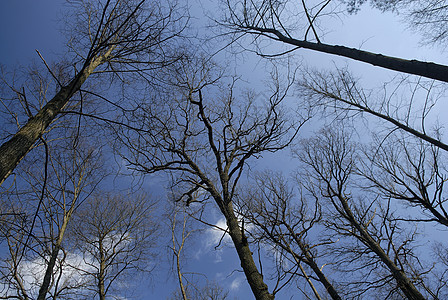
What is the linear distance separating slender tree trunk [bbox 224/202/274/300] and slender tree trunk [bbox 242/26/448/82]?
8.73 feet

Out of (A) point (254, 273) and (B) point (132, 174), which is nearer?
(A) point (254, 273)

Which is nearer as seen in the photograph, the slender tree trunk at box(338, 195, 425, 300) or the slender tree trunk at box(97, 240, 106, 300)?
the slender tree trunk at box(338, 195, 425, 300)

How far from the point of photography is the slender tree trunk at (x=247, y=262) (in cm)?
238

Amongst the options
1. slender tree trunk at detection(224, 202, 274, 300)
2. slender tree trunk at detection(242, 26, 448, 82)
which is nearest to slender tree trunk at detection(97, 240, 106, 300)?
slender tree trunk at detection(224, 202, 274, 300)

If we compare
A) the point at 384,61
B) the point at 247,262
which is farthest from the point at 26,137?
the point at 384,61

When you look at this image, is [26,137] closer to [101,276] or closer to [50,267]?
[50,267]

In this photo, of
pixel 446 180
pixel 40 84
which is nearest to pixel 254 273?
pixel 40 84

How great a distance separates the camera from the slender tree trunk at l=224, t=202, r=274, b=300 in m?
2.38

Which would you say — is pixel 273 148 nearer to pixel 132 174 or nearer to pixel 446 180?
pixel 132 174

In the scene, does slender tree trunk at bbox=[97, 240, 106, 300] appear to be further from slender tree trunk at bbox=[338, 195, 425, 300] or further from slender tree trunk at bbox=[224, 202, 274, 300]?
slender tree trunk at bbox=[338, 195, 425, 300]

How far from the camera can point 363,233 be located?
6.21m

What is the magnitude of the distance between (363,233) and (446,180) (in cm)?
276

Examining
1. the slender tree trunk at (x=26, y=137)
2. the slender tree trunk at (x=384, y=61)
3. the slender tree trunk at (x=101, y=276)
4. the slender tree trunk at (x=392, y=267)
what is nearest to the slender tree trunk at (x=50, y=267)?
the slender tree trunk at (x=101, y=276)

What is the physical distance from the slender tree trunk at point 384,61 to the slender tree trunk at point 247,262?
266cm
